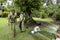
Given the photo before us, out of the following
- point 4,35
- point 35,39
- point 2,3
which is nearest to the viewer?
point 35,39

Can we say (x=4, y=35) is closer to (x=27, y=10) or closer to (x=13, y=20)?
(x=13, y=20)

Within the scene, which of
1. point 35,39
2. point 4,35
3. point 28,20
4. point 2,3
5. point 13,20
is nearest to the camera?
point 35,39

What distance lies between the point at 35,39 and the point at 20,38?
882 mm

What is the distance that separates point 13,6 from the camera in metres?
12.3

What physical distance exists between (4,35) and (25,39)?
5.14 feet

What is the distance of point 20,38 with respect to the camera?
8812 mm

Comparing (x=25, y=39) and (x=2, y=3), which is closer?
(x=25, y=39)

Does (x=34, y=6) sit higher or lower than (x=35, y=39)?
higher

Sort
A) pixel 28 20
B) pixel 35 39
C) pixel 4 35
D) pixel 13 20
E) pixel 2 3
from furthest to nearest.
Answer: pixel 2 3, pixel 28 20, pixel 13 20, pixel 4 35, pixel 35 39


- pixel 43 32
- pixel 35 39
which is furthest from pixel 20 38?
pixel 43 32

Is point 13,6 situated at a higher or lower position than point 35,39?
higher

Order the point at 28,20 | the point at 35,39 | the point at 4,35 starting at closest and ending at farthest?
1. the point at 35,39
2. the point at 4,35
3. the point at 28,20

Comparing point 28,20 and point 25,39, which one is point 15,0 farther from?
point 25,39

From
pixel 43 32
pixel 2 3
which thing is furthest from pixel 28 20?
pixel 2 3
